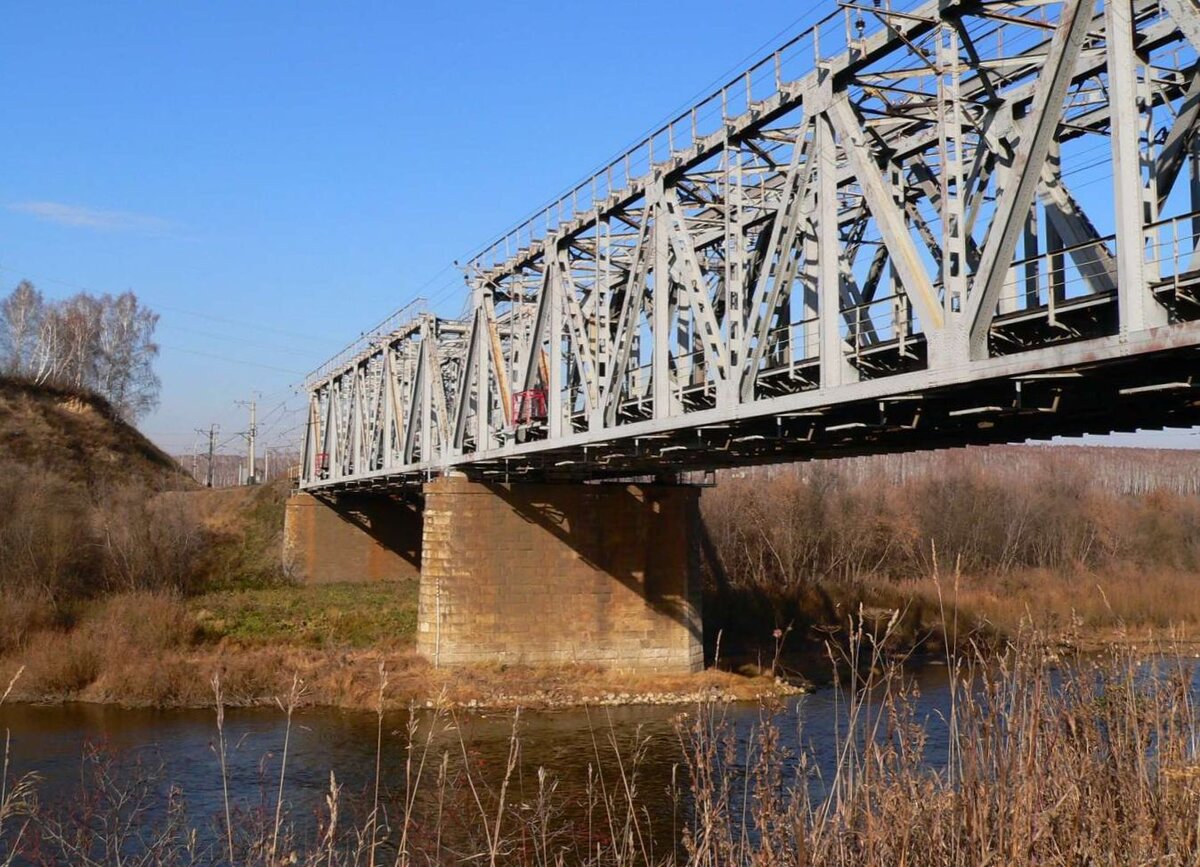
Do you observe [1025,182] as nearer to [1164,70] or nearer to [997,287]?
[997,287]

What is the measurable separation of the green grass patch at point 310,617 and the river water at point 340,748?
317 inches

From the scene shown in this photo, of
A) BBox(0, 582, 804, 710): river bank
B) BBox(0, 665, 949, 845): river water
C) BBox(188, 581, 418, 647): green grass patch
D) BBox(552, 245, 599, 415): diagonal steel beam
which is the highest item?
BBox(552, 245, 599, 415): diagonal steel beam

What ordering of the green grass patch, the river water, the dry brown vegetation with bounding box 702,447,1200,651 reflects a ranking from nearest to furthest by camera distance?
the river water
the green grass patch
the dry brown vegetation with bounding box 702,447,1200,651

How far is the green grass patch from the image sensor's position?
40.5 meters

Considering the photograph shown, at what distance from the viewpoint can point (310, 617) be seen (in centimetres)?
4434

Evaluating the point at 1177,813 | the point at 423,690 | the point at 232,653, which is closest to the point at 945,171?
the point at 1177,813

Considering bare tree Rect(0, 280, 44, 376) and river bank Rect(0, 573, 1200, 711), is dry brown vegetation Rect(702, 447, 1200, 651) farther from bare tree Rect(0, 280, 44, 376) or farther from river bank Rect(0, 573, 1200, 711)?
bare tree Rect(0, 280, 44, 376)

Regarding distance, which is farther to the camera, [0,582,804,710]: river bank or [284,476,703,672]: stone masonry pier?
[284,476,703,672]: stone masonry pier

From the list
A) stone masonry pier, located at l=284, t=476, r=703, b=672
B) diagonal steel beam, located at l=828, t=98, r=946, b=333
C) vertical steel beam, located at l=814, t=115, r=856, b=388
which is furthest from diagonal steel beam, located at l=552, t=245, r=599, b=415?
diagonal steel beam, located at l=828, t=98, r=946, b=333

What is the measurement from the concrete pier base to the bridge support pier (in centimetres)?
2531

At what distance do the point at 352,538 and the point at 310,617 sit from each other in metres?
17.8

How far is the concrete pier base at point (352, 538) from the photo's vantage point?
60.4 m

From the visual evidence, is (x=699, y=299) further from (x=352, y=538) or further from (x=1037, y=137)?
(x=352, y=538)

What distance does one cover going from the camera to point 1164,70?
1410 centimetres
